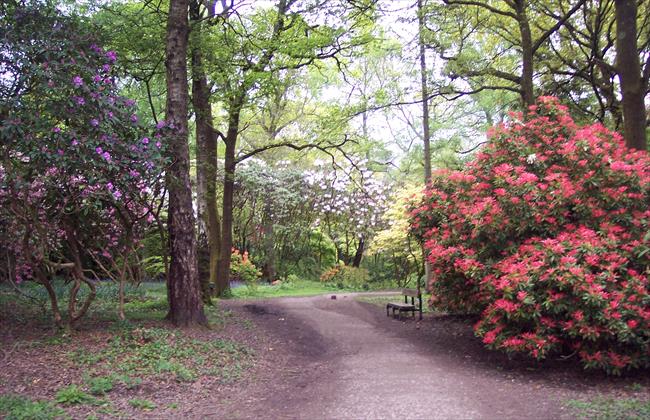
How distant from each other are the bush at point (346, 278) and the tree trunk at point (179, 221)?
1225cm

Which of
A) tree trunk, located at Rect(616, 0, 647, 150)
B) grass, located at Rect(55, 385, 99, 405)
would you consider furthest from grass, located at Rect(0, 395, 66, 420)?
tree trunk, located at Rect(616, 0, 647, 150)

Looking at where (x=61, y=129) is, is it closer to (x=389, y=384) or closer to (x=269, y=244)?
(x=389, y=384)

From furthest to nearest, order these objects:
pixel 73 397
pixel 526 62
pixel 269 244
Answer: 1. pixel 269 244
2. pixel 526 62
3. pixel 73 397

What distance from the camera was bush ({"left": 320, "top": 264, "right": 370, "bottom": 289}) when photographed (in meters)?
20.4

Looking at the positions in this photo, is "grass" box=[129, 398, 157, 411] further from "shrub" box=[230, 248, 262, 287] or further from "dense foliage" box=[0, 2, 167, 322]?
"shrub" box=[230, 248, 262, 287]

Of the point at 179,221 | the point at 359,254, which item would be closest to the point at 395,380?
the point at 179,221

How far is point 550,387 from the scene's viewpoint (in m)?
5.68

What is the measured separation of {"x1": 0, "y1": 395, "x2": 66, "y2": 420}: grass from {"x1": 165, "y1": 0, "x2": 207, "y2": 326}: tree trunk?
355cm

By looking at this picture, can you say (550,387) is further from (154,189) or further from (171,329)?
(154,189)

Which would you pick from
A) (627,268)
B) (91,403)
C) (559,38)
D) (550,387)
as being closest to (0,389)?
(91,403)

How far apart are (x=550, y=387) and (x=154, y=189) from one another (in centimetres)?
622

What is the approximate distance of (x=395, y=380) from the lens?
603 cm

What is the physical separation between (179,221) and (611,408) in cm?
641

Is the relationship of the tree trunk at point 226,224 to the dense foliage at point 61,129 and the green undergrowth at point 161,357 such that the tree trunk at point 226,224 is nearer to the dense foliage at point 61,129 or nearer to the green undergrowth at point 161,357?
the green undergrowth at point 161,357
